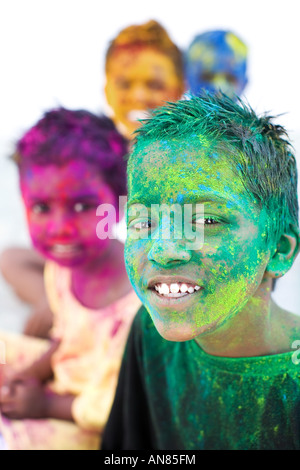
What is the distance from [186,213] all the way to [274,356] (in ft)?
0.99

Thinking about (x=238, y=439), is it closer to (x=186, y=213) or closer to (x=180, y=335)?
(x=180, y=335)

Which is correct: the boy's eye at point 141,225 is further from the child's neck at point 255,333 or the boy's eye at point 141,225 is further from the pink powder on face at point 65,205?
the pink powder on face at point 65,205

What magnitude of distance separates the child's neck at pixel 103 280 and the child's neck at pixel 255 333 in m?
0.60

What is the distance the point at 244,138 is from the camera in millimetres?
747

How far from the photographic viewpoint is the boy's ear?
0.81 metres

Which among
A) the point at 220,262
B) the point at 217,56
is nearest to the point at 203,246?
the point at 220,262

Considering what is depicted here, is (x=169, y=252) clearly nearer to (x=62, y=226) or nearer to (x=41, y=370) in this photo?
(x=62, y=226)

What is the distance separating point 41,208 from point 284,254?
74 centimetres

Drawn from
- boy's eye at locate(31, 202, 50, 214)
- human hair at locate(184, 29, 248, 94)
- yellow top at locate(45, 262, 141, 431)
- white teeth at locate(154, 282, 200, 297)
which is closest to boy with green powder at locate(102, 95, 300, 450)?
white teeth at locate(154, 282, 200, 297)

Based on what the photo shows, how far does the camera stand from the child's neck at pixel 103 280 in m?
1.45

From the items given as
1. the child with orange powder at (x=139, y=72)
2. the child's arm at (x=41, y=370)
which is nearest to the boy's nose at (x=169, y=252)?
the child with orange powder at (x=139, y=72)

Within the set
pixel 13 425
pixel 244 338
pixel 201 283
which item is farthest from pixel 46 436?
pixel 201 283

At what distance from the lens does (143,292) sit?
2.52 ft

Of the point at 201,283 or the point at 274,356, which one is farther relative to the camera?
the point at 274,356
